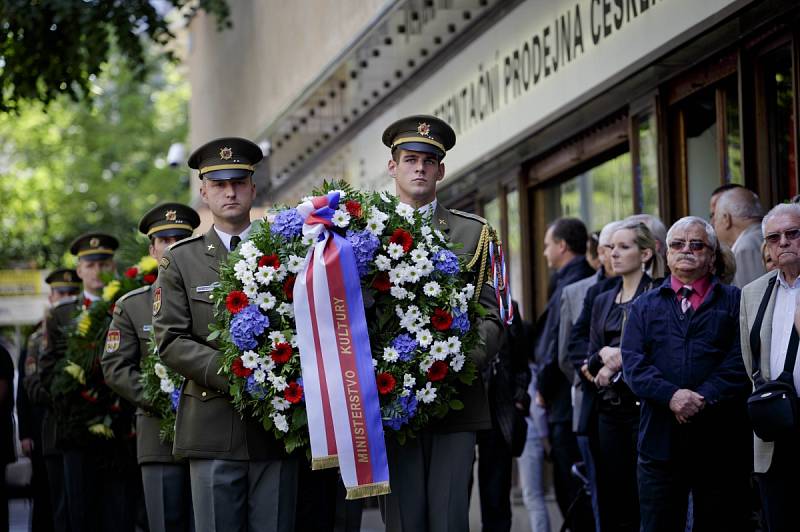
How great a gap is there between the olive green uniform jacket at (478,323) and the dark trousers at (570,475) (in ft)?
12.3

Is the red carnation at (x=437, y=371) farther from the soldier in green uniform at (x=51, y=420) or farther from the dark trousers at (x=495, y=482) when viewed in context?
the soldier in green uniform at (x=51, y=420)

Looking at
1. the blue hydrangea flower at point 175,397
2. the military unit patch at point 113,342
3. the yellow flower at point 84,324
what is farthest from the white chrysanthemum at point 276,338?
the yellow flower at point 84,324

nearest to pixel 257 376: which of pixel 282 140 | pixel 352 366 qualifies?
pixel 352 366

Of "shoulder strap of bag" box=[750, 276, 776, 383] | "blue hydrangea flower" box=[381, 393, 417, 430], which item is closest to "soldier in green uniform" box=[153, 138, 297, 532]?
"blue hydrangea flower" box=[381, 393, 417, 430]

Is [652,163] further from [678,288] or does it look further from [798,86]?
[678,288]

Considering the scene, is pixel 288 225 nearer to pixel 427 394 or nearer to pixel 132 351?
pixel 427 394

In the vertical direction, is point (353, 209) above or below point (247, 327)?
above

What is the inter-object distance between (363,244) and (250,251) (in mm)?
515

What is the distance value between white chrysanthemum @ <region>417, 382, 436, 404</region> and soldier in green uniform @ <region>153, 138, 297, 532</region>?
827 mm

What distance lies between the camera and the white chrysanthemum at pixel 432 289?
21.5ft

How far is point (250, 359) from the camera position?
21.5 feet

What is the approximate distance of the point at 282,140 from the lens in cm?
2106

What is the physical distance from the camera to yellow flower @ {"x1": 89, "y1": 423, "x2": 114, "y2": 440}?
10.4 m

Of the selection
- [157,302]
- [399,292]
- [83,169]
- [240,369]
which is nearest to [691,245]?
[399,292]
